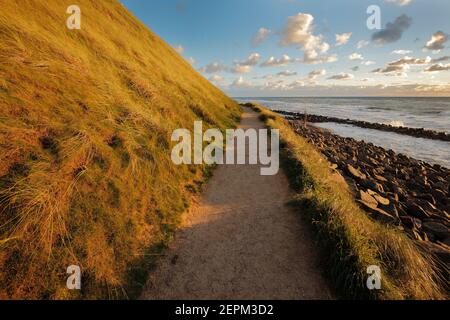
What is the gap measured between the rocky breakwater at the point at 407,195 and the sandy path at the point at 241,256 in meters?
3.56

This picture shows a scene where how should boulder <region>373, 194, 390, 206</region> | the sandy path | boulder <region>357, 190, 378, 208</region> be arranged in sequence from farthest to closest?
boulder <region>373, 194, 390, 206</region> → boulder <region>357, 190, 378, 208</region> → the sandy path

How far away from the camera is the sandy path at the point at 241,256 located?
15.3 feet

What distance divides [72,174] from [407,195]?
1371cm

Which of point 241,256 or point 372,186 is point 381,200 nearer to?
point 372,186

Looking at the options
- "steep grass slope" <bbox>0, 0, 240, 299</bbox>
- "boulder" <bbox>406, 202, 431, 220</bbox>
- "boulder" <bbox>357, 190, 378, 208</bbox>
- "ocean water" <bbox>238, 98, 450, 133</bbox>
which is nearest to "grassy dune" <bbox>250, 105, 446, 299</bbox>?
"boulder" <bbox>357, 190, 378, 208</bbox>

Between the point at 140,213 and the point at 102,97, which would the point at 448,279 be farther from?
the point at 102,97

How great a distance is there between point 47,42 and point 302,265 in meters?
12.5

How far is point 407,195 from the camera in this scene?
34.5 feet

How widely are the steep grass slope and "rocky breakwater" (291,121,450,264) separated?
722 centimetres

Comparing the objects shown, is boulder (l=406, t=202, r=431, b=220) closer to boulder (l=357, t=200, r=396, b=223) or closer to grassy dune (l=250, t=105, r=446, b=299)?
boulder (l=357, t=200, r=396, b=223)

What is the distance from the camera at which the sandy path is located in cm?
465

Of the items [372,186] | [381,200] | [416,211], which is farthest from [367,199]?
[372,186]

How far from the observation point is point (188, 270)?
201 inches
